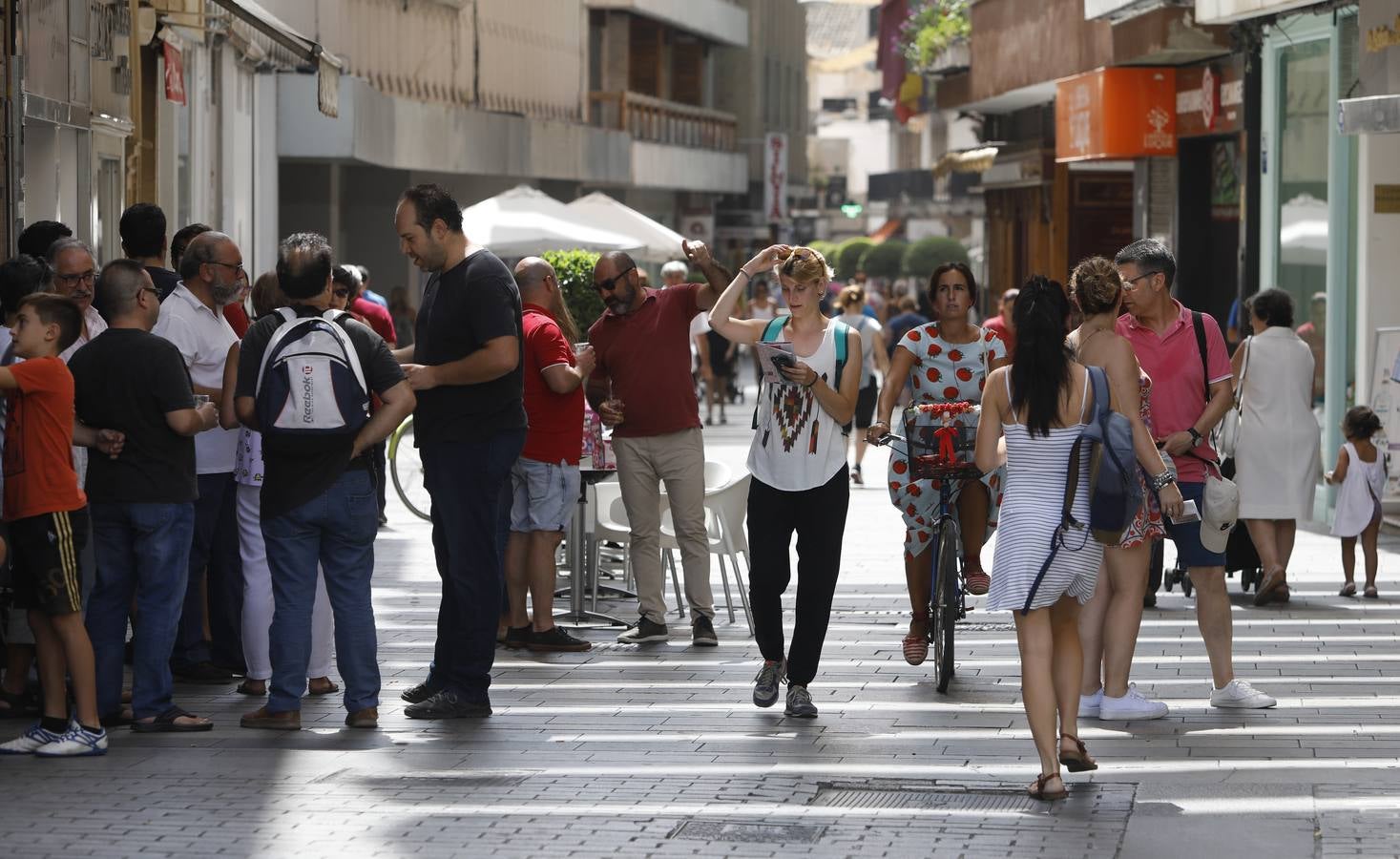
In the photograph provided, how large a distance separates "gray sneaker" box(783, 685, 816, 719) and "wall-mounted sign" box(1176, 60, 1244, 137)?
43.6 feet

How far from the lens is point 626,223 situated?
23.3m

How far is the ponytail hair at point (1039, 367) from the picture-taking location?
766 centimetres

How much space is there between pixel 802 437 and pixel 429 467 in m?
1.43

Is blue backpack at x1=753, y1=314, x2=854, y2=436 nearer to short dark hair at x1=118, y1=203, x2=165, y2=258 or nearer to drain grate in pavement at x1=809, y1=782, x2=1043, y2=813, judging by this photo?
drain grate in pavement at x1=809, y1=782, x2=1043, y2=813

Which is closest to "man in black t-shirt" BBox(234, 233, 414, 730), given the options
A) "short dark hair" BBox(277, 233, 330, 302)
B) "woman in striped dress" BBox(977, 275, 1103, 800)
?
"short dark hair" BBox(277, 233, 330, 302)

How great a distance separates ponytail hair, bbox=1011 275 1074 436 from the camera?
7.66m

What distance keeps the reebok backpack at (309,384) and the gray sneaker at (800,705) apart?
198 cm

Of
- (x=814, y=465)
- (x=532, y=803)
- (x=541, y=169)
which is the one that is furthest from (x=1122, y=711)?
(x=541, y=169)

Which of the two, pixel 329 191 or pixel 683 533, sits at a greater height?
pixel 329 191

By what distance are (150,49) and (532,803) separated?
1158 centimetres

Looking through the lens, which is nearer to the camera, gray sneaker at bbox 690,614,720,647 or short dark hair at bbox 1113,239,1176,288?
short dark hair at bbox 1113,239,1176,288

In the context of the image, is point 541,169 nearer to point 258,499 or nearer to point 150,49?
point 150,49

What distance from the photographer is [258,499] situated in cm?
928

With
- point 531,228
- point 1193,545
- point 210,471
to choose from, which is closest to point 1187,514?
point 1193,545
